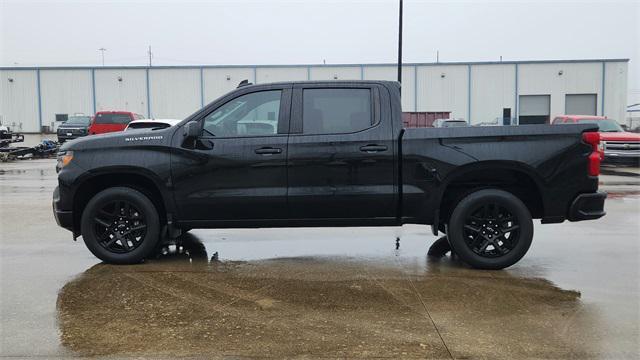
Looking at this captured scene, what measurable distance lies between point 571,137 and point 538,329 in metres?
2.39

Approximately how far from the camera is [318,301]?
197 inches

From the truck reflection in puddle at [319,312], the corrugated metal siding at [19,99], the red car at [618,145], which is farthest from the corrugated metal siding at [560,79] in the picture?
the truck reflection in puddle at [319,312]

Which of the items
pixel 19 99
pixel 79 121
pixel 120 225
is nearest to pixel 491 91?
pixel 79 121

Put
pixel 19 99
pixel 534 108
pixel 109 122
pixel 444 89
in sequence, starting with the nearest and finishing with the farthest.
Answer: pixel 109 122 < pixel 534 108 < pixel 444 89 < pixel 19 99

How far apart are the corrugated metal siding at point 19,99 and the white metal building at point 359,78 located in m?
→ 0.08

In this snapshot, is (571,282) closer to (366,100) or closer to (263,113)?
(366,100)

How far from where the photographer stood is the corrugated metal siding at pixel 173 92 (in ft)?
153

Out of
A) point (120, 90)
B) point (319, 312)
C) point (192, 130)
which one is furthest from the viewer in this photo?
point (120, 90)

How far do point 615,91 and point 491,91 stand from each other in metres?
9.50

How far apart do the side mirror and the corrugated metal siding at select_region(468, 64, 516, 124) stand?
4125 cm

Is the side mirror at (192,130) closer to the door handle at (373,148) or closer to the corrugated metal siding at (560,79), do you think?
the door handle at (373,148)

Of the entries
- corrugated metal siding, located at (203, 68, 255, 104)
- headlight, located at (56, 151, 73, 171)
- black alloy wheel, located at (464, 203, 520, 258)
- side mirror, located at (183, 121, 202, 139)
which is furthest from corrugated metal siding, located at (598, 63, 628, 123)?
headlight, located at (56, 151, 73, 171)

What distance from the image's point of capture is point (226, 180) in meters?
5.98

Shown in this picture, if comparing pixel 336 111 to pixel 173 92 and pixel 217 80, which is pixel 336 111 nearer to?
pixel 217 80
